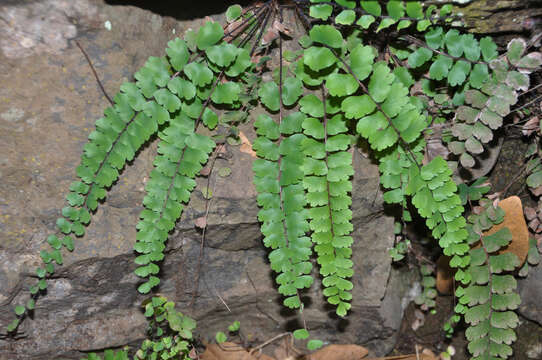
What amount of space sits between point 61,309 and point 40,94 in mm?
1296

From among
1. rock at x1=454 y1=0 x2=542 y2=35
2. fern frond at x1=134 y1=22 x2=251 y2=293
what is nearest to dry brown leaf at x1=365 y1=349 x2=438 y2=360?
fern frond at x1=134 y1=22 x2=251 y2=293

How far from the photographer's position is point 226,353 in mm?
3217

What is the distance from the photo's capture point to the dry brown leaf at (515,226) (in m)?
2.82

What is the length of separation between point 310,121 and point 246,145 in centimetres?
48

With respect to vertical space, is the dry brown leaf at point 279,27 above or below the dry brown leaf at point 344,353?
above

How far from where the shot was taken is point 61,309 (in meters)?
2.77

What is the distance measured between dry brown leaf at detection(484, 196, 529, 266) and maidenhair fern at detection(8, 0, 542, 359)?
111 mm

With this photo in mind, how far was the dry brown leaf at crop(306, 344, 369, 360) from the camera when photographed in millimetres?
3215

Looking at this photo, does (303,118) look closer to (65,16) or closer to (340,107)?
(340,107)

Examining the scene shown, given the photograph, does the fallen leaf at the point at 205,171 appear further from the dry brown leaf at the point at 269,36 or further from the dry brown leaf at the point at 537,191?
the dry brown leaf at the point at 537,191

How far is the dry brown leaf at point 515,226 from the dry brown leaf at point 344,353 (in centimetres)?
117

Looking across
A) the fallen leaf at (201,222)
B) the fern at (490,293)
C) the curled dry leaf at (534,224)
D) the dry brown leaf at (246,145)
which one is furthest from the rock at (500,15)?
the fallen leaf at (201,222)

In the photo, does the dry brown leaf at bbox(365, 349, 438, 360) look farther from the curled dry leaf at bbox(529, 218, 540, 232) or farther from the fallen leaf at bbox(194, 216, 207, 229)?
the fallen leaf at bbox(194, 216, 207, 229)

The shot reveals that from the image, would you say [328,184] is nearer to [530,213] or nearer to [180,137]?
[180,137]
